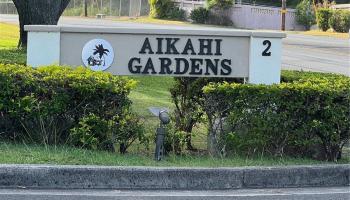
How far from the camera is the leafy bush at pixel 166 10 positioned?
56875 mm

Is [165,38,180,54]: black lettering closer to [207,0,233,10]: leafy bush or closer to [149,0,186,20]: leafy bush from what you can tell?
[207,0,233,10]: leafy bush

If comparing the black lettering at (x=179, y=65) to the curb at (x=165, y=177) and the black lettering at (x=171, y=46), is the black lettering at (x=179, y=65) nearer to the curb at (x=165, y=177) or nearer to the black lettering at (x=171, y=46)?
the black lettering at (x=171, y=46)

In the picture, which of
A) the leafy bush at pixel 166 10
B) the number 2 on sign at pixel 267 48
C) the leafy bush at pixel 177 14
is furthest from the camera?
the leafy bush at pixel 166 10

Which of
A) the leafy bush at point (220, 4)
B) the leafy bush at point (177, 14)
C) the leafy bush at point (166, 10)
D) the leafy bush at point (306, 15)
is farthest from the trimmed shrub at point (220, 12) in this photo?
the leafy bush at point (306, 15)

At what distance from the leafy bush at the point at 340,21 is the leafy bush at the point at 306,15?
4436 millimetres

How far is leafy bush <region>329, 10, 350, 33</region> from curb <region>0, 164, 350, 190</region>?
38834 mm

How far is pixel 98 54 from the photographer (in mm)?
8172

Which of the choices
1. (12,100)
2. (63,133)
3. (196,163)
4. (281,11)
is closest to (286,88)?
(196,163)

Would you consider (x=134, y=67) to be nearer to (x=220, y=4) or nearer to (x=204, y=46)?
(x=204, y=46)

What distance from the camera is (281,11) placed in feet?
163

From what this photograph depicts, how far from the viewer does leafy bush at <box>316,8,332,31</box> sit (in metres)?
45.8

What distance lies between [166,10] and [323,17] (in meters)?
16.2

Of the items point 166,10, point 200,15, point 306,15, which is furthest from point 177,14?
point 306,15

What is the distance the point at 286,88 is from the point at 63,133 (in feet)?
8.34
